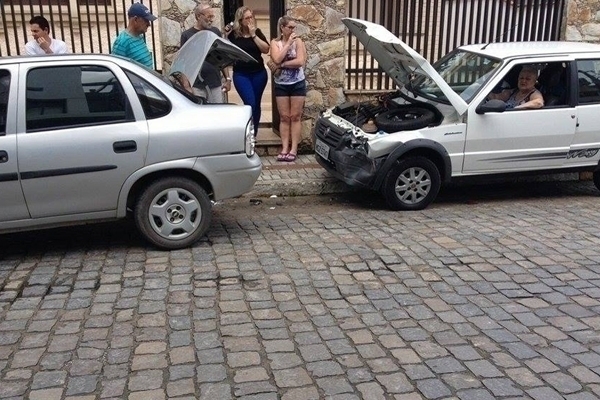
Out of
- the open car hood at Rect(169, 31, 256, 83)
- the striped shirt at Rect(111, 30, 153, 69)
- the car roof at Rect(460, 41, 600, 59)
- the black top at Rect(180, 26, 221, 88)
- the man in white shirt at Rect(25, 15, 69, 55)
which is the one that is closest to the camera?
the open car hood at Rect(169, 31, 256, 83)

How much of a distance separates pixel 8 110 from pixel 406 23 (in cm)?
599

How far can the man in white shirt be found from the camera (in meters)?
7.18

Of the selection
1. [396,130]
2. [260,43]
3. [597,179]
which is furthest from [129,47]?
[597,179]

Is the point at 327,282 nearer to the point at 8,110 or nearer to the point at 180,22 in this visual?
the point at 8,110

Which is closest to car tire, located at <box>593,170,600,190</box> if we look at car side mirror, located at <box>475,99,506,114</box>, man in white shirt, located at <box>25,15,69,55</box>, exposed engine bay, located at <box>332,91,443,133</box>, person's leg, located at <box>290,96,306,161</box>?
car side mirror, located at <box>475,99,506,114</box>

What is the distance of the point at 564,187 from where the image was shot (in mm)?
8086

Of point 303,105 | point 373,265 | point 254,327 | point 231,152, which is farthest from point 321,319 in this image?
point 303,105

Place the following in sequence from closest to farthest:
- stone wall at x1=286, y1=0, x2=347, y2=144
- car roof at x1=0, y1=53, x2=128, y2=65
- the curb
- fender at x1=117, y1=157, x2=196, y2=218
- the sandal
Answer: car roof at x1=0, y1=53, x2=128, y2=65 < fender at x1=117, y1=157, x2=196, y2=218 < the curb < the sandal < stone wall at x1=286, y1=0, x2=347, y2=144

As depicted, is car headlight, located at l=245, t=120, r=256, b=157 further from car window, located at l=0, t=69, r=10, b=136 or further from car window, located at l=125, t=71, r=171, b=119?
car window, located at l=0, t=69, r=10, b=136

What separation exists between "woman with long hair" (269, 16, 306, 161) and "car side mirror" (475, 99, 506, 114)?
2.41 metres

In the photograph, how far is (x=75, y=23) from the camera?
27.6 feet

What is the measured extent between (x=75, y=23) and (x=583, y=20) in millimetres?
7496

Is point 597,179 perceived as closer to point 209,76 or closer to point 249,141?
point 249,141

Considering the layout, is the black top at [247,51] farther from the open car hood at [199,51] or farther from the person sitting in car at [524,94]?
the person sitting in car at [524,94]
